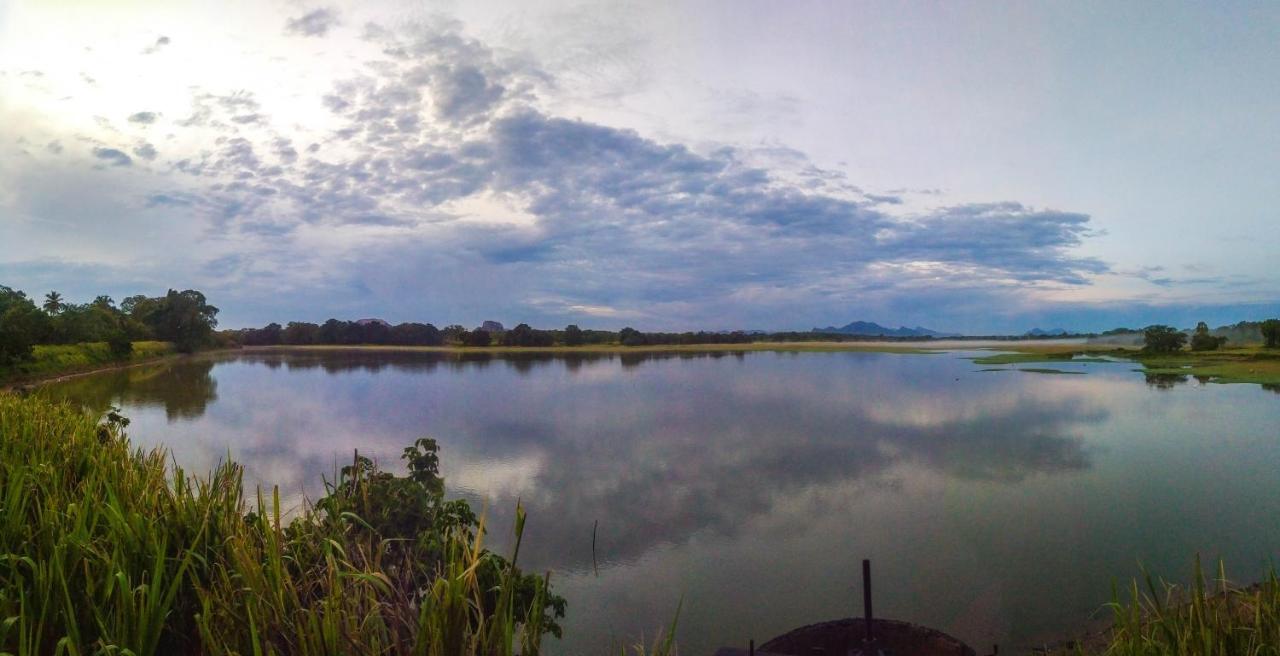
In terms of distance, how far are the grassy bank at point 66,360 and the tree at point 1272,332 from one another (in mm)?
76513

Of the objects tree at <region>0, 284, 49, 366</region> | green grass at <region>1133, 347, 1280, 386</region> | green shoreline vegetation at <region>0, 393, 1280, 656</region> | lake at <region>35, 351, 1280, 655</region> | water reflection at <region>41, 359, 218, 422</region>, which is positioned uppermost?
tree at <region>0, 284, 49, 366</region>

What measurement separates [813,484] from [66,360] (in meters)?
46.0

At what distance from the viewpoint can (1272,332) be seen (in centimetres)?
4562

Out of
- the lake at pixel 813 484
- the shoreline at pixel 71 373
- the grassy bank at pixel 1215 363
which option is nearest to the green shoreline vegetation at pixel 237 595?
the lake at pixel 813 484

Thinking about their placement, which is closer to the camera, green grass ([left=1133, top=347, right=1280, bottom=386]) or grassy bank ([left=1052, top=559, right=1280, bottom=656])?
grassy bank ([left=1052, top=559, right=1280, bottom=656])

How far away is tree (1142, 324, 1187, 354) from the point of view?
2066 inches

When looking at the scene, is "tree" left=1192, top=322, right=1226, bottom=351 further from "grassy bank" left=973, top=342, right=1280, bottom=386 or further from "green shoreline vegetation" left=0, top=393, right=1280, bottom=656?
"green shoreline vegetation" left=0, top=393, right=1280, bottom=656

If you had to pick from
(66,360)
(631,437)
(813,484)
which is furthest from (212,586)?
(66,360)

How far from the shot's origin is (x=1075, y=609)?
825 centimetres

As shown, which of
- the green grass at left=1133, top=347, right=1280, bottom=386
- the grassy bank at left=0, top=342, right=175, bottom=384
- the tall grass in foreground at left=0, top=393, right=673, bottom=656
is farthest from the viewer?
the green grass at left=1133, top=347, right=1280, bottom=386

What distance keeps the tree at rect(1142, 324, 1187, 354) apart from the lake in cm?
2549

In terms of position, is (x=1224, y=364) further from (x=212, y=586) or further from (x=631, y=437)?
(x=212, y=586)

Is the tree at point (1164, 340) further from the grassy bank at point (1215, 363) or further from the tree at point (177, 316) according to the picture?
the tree at point (177, 316)

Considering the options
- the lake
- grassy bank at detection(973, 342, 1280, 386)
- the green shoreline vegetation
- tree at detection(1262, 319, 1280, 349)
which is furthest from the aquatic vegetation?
tree at detection(1262, 319, 1280, 349)
